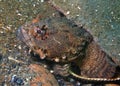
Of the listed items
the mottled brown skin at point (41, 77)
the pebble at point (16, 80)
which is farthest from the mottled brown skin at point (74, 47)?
the pebble at point (16, 80)

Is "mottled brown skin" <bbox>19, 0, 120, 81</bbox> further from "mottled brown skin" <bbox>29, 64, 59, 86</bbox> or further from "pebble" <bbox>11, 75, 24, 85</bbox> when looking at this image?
"pebble" <bbox>11, 75, 24, 85</bbox>

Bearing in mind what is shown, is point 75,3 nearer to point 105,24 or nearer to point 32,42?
point 105,24

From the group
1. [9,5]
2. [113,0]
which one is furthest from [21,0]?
[113,0]

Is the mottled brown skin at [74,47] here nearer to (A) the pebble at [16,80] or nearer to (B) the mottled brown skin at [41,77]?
(B) the mottled brown skin at [41,77]

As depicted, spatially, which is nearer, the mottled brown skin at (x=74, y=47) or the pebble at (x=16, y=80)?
the pebble at (x=16, y=80)

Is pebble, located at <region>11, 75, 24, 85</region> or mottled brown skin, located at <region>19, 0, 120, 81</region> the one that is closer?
pebble, located at <region>11, 75, 24, 85</region>

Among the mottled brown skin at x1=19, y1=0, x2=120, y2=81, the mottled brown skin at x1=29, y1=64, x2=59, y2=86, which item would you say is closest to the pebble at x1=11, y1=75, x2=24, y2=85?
the mottled brown skin at x1=29, y1=64, x2=59, y2=86

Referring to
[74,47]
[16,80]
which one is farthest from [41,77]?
[74,47]

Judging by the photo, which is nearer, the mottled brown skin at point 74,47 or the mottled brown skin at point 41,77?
the mottled brown skin at point 41,77

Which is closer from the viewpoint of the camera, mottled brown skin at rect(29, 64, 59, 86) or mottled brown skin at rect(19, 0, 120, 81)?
mottled brown skin at rect(29, 64, 59, 86)
